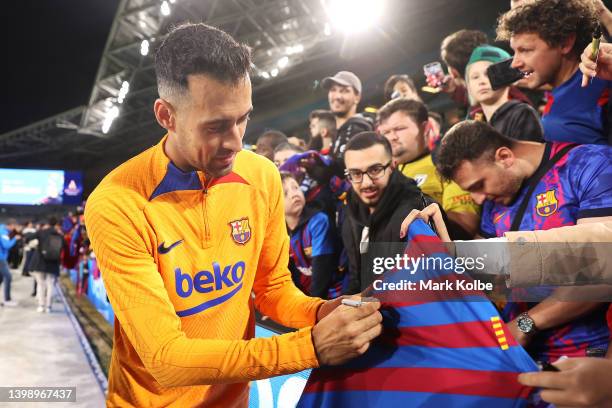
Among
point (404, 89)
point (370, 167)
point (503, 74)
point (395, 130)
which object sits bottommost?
point (370, 167)

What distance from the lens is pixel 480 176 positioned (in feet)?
4.92

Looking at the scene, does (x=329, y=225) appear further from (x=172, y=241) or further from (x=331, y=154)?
(x=172, y=241)

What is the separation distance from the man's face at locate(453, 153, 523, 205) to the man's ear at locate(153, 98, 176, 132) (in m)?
1.01

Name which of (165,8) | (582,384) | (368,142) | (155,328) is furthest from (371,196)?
(165,8)

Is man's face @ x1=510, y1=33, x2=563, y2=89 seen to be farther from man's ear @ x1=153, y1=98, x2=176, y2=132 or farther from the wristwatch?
man's ear @ x1=153, y1=98, x2=176, y2=132

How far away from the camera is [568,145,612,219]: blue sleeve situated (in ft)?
3.94

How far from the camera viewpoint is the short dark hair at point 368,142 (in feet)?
6.18

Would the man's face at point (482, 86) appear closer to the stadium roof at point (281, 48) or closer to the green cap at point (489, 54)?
the green cap at point (489, 54)

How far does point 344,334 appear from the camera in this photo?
848 millimetres

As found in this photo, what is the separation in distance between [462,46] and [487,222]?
1320 mm

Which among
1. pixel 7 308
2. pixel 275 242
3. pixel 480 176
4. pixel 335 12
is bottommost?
pixel 275 242

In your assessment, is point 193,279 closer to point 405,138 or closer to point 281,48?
point 405,138

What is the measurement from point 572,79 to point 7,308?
683 centimetres

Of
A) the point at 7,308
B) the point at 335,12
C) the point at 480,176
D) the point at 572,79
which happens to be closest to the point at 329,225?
the point at 480,176
